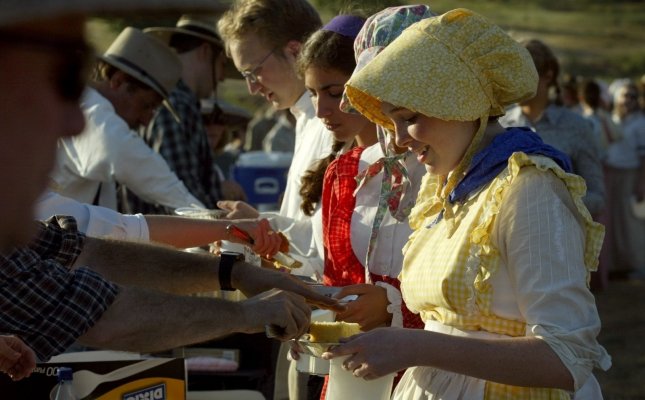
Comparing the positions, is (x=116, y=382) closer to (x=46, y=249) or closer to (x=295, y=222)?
(x=46, y=249)

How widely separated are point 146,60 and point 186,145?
1.67 ft

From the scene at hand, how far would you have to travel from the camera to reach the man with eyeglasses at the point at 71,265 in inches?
41.3

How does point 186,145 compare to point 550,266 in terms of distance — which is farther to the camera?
point 186,145

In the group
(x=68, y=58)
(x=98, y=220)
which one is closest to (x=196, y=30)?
(x=98, y=220)

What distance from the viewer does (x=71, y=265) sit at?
2.96m

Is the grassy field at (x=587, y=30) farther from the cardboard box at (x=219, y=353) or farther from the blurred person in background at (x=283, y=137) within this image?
the cardboard box at (x=219, y=353)

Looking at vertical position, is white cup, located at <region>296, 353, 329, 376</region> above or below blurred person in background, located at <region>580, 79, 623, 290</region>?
above

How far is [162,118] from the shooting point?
5.79 metres

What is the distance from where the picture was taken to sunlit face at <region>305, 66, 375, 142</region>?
3445mm

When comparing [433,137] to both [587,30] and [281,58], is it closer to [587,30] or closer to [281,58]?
[281,58]

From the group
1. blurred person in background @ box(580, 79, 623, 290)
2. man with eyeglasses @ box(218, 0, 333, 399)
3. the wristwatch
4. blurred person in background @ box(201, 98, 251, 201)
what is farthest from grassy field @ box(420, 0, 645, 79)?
the wristwatch

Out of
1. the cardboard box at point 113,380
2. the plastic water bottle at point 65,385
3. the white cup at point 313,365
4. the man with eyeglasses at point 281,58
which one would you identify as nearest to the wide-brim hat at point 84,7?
the white cup at point 313,365

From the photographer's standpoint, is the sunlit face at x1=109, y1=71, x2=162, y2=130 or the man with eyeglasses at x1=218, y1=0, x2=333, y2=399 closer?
the man with eyeglasses at x1=218, y1=0, x2=333, y2=399

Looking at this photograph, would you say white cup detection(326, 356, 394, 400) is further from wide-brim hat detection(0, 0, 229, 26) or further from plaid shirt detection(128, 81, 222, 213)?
plaid shirt detection(128, 81, 222, 213)
